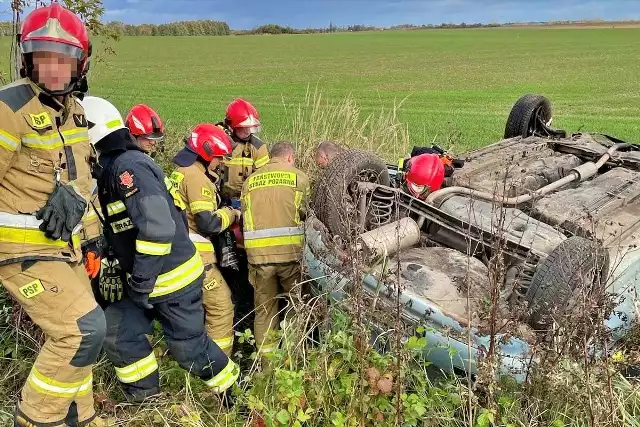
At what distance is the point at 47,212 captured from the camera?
2588 mm

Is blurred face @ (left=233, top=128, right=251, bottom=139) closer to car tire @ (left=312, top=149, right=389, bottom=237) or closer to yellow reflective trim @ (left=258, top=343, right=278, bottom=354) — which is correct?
car tire @ (left=312, top=149, right=389, bottom=237)

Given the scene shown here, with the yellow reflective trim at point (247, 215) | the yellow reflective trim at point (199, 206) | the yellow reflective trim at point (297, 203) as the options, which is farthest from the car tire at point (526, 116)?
the yellow reflective trim at point (199, 206)

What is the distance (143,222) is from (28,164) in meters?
0.58

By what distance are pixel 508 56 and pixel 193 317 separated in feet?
127

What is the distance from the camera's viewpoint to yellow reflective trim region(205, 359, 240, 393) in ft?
10.7

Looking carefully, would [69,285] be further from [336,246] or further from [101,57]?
[101,57]

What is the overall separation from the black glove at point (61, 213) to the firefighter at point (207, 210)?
1.25 metres

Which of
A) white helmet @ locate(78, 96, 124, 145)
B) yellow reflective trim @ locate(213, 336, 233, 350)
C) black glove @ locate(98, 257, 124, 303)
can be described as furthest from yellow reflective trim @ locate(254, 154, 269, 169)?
white helmet @ locate(78, 96, 124, 145)

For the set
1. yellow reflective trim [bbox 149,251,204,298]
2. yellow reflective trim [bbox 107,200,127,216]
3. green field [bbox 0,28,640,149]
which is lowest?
green field [bbox 0,28,640,149]

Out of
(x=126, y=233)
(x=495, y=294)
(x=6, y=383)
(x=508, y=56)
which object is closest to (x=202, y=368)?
(x=126, y=233)

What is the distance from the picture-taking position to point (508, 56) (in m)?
38.1

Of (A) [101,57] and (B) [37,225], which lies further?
(A) [101,57]

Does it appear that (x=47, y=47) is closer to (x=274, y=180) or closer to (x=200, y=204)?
(x=200, y=204)

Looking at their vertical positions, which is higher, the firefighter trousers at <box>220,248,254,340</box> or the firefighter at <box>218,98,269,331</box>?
the firefighter at <box>218,98,269,331</box>
